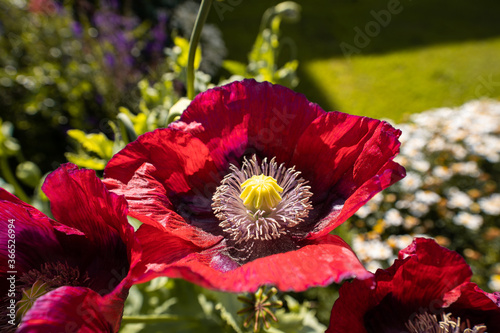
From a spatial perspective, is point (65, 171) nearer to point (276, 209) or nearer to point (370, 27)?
point (276, 209)

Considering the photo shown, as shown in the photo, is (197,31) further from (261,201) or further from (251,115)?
(261,201)

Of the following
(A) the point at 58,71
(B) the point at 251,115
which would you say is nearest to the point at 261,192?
(B) the point at 251,115

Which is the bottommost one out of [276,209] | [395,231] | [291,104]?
[395,231]

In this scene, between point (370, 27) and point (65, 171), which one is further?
point (370, 27)

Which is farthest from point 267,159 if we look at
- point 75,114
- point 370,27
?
point 370,27

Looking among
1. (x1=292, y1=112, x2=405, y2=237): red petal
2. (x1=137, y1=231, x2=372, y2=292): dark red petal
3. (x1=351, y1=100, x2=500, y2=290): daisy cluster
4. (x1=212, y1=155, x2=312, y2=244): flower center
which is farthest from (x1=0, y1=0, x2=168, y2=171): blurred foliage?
(x1=137, y1=231, x2=372, y2=292): dark red petal

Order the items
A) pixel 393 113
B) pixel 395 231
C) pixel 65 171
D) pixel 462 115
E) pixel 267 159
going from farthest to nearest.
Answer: pixel 393 113 → pixel 462 115 → pixel 395 231 → pixel 267 159 → pixel 65 171
